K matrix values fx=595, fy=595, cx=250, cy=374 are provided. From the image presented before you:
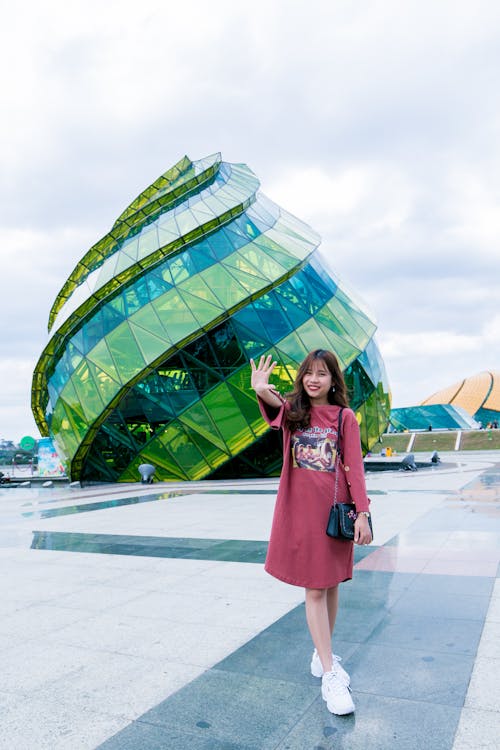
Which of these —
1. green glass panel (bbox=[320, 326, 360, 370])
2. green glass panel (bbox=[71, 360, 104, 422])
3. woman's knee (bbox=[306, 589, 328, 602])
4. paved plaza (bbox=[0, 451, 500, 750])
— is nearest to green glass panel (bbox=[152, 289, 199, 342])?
green glass panel (bbox=[71, 360, 104, 422])

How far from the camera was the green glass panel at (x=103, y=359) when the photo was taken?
19.3 m

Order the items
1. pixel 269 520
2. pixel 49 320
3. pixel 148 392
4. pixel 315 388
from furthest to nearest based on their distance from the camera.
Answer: pixel 49 320, pixel 148 392, pixel 269 520, pixel 315 388

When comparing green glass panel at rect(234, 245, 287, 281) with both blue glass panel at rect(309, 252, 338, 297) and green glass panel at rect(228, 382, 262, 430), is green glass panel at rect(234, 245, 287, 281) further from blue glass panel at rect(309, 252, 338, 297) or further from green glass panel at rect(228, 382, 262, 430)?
green glass panel at rect(228, 382, 262, 430)

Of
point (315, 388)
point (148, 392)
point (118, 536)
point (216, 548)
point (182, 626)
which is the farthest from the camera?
point (148, 392)

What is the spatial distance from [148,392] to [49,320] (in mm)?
11425

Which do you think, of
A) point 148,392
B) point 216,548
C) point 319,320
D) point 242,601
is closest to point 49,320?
point 148,392

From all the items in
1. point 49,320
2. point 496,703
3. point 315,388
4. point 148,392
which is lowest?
point 496,703

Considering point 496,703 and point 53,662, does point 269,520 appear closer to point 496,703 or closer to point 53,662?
point 53,662

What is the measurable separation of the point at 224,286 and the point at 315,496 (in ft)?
54.0

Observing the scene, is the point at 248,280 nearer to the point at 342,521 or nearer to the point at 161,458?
the point at 161,458

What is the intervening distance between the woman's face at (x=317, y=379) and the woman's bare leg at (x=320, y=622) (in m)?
1.11

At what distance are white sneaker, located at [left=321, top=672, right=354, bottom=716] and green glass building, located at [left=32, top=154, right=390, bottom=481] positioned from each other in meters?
15.9

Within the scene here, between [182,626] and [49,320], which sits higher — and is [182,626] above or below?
below

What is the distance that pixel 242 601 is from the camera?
504 centimetres
